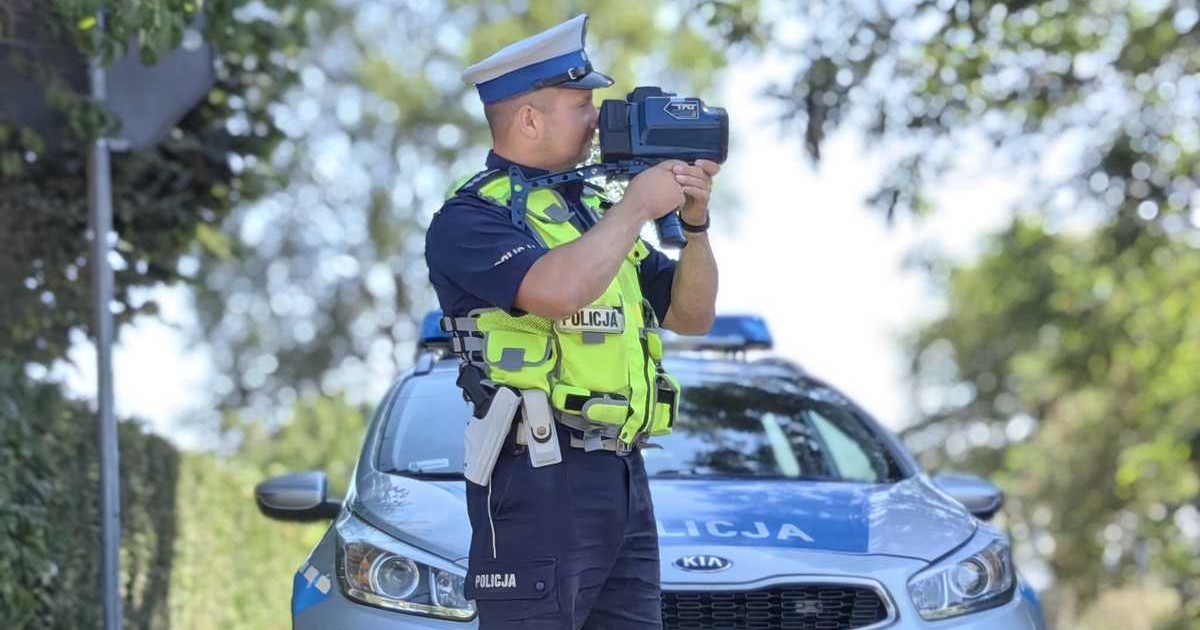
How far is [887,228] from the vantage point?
10547 mm

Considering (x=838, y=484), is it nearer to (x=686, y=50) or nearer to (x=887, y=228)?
(x=887, y=228)

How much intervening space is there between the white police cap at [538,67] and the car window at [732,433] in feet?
6.38

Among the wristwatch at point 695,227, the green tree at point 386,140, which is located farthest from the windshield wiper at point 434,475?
the green tree at point 386,140

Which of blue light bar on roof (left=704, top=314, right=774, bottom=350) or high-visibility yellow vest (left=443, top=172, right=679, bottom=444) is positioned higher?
blue light bar on roof (left=704, top=314, right=774, bottom=350)

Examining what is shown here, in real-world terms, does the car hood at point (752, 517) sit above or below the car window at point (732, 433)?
below

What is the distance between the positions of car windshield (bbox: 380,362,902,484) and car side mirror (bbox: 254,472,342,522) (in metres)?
0.27

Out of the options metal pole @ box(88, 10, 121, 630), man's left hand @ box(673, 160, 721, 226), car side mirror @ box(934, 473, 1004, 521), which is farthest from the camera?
metal pole @ box(88, 10, 121, 630)

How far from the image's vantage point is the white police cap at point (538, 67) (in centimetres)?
359

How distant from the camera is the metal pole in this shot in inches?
251

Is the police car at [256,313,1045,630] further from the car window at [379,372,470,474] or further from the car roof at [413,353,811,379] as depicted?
the car roof at [413,353,811,379]

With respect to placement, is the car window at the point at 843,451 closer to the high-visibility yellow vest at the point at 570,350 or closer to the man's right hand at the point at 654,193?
the high-visibility yellow vest at the point at 570,350

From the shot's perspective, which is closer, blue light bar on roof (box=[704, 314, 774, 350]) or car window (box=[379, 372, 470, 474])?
car window (box=[379, 372, 470, 474])

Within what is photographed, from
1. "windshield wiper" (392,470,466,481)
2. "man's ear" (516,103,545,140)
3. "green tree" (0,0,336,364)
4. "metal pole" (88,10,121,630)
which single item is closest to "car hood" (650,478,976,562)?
"windshield wiper" (392,470,466,481)

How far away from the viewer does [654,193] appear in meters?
3.43
